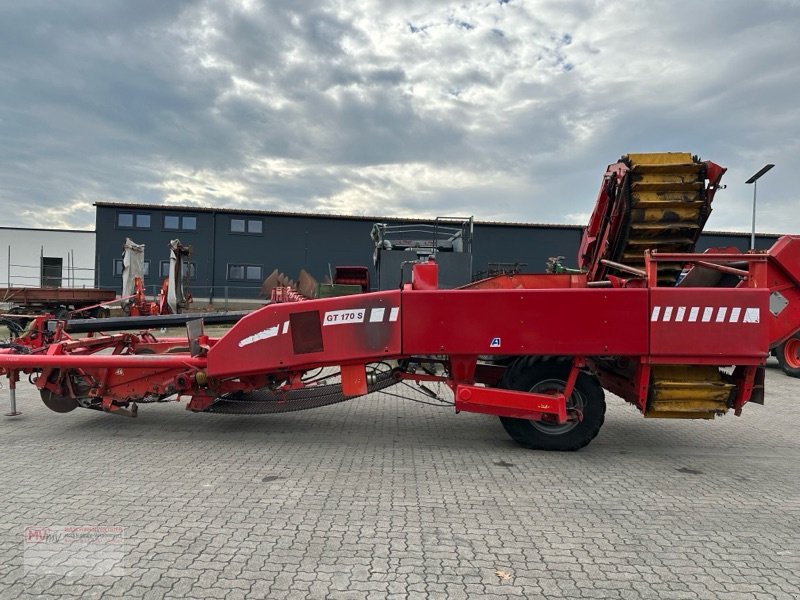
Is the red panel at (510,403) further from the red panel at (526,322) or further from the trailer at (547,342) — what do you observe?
the red panel at (526,322)

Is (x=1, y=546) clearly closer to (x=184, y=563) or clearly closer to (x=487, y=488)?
(x=184, y=563)

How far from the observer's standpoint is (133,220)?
103 feet

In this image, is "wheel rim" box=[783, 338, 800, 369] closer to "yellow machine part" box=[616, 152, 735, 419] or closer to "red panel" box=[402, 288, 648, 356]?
"yellow machine part" box=[616, 152, 735, 419]

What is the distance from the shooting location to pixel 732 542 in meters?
3.28

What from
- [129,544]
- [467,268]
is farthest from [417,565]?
[467,268]

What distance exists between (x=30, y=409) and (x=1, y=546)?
13.3 ft

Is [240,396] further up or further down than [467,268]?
further down

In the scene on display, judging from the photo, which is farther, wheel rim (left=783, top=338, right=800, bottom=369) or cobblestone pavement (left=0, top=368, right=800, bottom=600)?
wheel rim (left=783, top=338, right=800, bottom=369)

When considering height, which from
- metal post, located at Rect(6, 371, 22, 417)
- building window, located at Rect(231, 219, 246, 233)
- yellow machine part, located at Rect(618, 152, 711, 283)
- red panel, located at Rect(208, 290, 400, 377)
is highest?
building window, located at Rect(231, 219, 246, 233)

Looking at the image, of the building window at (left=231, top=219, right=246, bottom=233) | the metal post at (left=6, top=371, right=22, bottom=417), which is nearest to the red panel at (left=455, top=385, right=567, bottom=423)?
the metal post at (left=6, top=371, right=22, bottom=417)

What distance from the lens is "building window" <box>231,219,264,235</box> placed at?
32125mm

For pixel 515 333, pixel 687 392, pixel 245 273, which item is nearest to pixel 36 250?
pixel 245 273

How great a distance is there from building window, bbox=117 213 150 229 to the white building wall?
18.0 feet

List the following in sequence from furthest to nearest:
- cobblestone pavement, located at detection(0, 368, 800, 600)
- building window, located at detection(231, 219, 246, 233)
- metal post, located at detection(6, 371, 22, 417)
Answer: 1. building window, located at detection(231, 219, 246, 233)
2. metal post, located at detection(6, 371, 22, 417)
3. cobblestone pavement, located at detection(0, 368, 800, 600)
